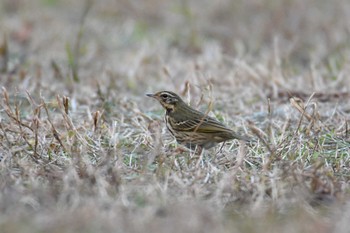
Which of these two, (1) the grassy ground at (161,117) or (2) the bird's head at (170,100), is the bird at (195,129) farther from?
(1) the grassy ground at (161,117)

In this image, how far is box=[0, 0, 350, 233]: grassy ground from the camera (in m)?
5.13

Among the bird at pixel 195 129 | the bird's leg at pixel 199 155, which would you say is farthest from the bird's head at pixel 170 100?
the bird's leg at pixel 199 155

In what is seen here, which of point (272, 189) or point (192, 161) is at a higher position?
point (192, 161)

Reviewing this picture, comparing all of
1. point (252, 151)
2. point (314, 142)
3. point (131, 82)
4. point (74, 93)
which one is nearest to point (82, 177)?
point (252, 151)

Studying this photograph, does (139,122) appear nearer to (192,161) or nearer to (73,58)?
(192,161)

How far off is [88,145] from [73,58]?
3.75 metres

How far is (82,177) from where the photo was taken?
224 inches

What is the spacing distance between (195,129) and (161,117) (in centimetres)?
158

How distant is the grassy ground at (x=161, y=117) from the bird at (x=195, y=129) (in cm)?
15

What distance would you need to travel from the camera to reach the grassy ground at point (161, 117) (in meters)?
5.13

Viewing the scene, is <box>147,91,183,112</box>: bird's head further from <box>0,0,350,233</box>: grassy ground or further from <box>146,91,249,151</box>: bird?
<box>0,0,350,233</box>: grassy ground

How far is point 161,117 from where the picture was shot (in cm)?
817

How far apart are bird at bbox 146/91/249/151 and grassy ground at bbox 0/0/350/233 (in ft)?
0.49

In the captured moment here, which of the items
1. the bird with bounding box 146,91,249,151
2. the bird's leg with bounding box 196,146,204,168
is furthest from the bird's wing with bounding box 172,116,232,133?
the bird's leg with bounding box 196,146,204,168
